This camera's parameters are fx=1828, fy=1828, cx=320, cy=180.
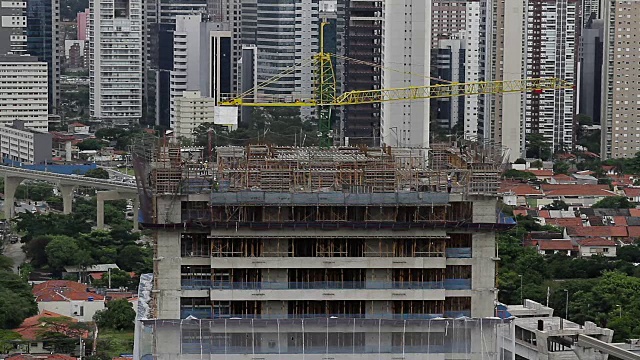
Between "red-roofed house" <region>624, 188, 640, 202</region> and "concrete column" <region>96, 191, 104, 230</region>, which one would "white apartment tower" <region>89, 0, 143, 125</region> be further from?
"red-roofed house" <region>624, 188, 640, 202</region>

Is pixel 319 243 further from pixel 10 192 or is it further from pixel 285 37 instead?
pixel 285 37

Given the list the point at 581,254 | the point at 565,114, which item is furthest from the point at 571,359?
the point at 565,114

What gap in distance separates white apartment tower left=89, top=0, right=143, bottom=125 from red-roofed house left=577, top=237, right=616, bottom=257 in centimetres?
4014

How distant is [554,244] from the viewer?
158ft

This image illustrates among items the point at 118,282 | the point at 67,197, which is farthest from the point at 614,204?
the point at 118,282

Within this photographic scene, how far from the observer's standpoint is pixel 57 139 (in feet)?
245

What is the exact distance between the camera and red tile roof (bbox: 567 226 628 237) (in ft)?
163

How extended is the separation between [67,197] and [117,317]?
21.7 m

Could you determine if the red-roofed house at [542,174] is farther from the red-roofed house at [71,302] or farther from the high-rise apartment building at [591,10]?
the red-roofed house at [71,302]

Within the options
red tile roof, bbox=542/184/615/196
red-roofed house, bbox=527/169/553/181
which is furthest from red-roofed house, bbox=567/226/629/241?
red-roofed house, bbox=527/169/553/181

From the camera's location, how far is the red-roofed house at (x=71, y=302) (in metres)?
37.9

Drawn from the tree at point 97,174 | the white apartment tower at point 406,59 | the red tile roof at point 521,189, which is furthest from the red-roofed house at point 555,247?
the tree at point 97,174

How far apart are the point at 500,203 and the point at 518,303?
19432 mm

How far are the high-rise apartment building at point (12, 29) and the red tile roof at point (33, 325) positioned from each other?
155ft
